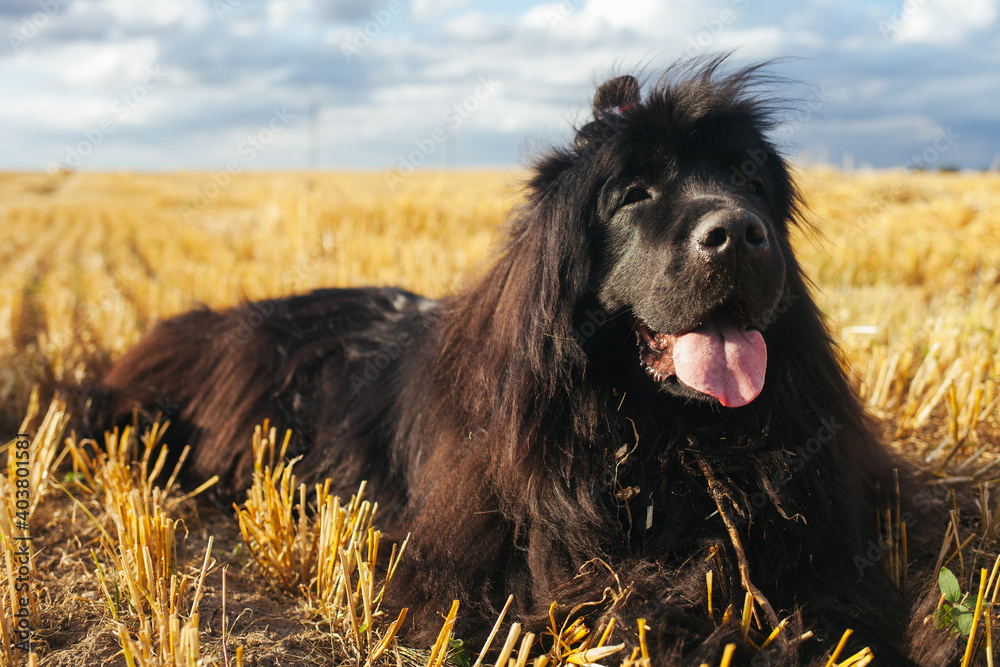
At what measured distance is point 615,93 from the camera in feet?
9.80

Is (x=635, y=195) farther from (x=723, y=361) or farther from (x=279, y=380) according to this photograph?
(x=279, y=380)

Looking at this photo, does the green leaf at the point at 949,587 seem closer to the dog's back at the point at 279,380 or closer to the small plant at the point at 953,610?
the small plant at the point at 953,610

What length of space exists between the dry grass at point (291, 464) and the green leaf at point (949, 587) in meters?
0.07

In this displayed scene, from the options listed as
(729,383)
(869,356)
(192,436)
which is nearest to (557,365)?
(729,383)

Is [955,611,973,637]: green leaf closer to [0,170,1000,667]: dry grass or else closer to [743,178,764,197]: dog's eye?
[0,170,1000,667]: dry grass

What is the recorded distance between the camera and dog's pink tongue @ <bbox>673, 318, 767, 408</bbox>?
7.77ft

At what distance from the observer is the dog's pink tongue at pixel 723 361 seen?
2.37 m

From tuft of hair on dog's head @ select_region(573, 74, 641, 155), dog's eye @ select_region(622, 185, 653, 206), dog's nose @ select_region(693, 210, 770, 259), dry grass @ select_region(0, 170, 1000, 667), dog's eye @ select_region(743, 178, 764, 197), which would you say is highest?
tuft of hair on dog's head @ select_region(573, 74, 641, 155)

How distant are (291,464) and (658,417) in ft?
5.12

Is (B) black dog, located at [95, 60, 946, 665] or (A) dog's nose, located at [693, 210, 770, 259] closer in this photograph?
(A) dog's nose, located at [693, 210, 770, 259]

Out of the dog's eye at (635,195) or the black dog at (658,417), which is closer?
the black dog at (658,417)

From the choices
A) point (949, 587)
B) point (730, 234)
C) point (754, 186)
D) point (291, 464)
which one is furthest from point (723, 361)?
point (291, 464)

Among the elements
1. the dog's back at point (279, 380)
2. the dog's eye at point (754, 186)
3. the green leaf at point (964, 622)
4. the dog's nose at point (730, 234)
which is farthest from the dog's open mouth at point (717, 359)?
the dog's back at point (279, 380)

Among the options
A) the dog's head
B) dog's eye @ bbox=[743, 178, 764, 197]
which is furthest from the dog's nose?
dog's eye @ bbox=[743, 178, 764, 197]
